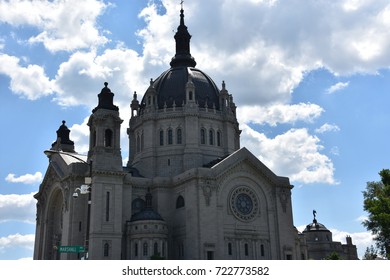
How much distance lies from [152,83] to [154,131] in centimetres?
851

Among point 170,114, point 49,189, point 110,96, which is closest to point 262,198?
point 170,114

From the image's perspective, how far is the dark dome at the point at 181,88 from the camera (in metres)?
76.2

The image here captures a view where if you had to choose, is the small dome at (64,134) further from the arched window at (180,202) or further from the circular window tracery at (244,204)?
the circular window tracery at (244,204)

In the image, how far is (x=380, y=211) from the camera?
4759 centimetres

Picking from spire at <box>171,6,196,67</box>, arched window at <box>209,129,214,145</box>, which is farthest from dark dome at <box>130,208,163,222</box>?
spire at <box>171,6,196,67</box>

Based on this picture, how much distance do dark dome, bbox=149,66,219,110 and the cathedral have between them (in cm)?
17

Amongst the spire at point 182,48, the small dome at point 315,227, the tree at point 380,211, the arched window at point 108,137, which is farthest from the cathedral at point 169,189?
the small dome at point 315,227

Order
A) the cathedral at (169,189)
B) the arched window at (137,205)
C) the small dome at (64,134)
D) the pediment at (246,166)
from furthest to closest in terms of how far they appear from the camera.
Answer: the small dome at (64,134) → the arched window at (137,205) → the pediment at (246,166) → the cathedral at (169,189)

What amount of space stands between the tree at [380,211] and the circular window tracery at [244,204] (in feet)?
51.7

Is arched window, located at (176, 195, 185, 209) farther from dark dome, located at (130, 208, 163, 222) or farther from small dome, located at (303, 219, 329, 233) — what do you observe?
small dome, located at (303, 219, 329, 233)

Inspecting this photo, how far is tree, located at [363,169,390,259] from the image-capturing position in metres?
46.9

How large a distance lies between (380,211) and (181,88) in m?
37.9

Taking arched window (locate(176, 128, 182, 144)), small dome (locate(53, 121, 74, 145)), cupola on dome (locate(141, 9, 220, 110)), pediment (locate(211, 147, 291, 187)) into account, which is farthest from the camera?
small dome (locate(53, 121, 74, 145))

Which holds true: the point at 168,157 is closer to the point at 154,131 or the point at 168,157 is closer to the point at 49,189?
the point at 154,131
